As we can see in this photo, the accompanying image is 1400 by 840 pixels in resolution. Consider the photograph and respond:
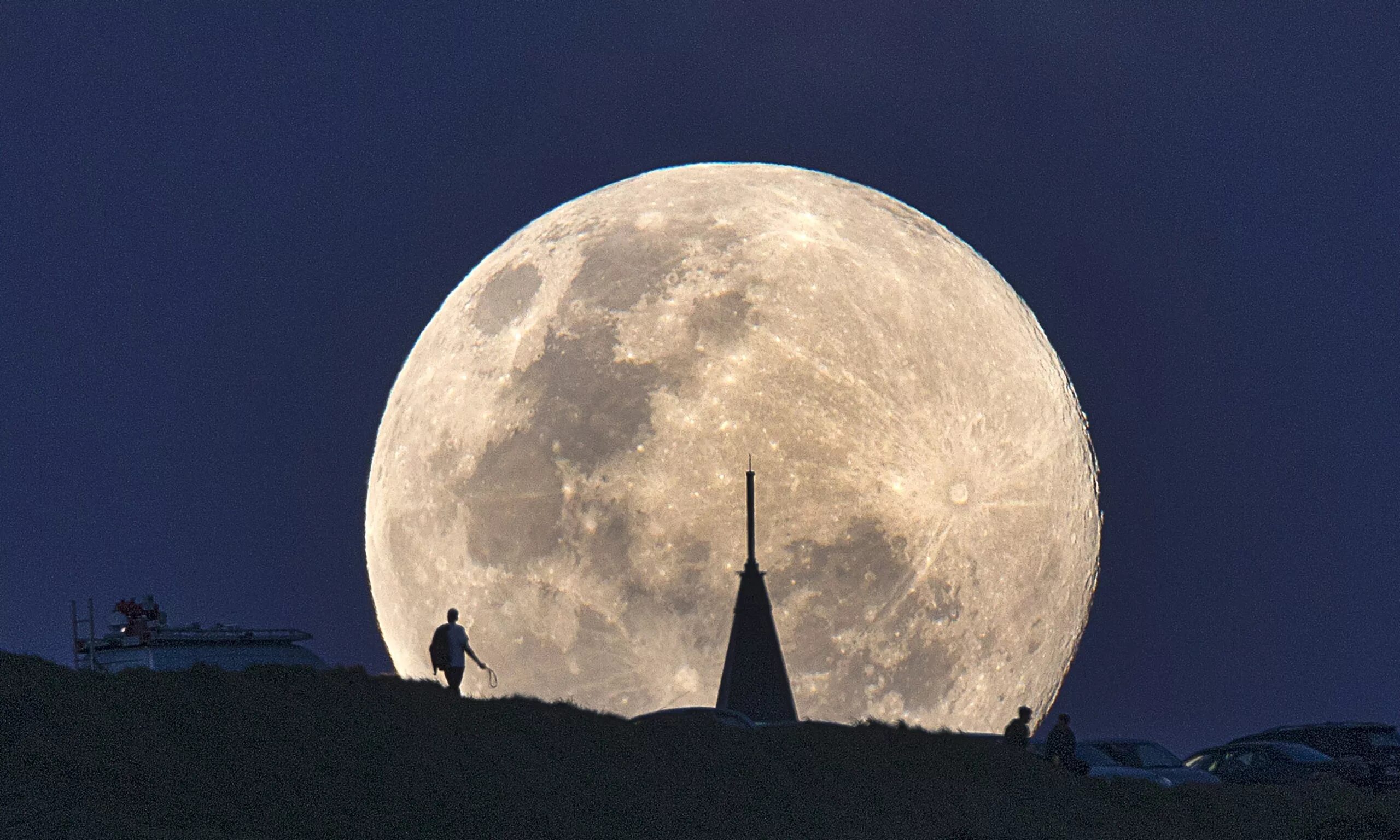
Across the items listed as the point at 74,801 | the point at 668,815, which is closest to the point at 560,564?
the point at 668,815

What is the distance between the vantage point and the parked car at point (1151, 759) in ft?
89.9

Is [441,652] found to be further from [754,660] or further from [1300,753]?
[1300,753]

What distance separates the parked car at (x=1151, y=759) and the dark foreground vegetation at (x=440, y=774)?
357cm

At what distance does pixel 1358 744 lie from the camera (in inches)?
1304

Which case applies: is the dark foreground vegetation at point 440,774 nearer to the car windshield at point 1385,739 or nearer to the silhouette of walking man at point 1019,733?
the silhouette of walking man at point 1019,733

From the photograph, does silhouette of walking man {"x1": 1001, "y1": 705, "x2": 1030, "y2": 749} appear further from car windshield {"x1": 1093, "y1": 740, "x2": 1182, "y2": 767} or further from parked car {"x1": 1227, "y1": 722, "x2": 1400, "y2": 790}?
parked car {"x1": 1227, "y1": 722, "x2": 1400, "y2": 790}

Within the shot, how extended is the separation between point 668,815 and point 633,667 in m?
11.0

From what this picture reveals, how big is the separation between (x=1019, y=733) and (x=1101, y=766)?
1729 mm

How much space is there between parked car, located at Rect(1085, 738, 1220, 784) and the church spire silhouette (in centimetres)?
506

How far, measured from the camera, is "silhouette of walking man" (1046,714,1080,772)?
84.4ft

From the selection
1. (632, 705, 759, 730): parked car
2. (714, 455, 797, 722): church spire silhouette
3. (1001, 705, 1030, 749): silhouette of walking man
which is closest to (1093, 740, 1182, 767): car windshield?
(1001, 705, 1030, 749): silhouette of walking man

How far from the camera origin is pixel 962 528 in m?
30.4

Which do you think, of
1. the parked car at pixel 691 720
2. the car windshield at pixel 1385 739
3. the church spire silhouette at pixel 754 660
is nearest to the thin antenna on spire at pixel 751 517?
the church spire silhouette at pixel 754 660

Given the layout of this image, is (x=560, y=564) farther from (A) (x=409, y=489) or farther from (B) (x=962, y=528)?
(B) (x=962, y=528)
